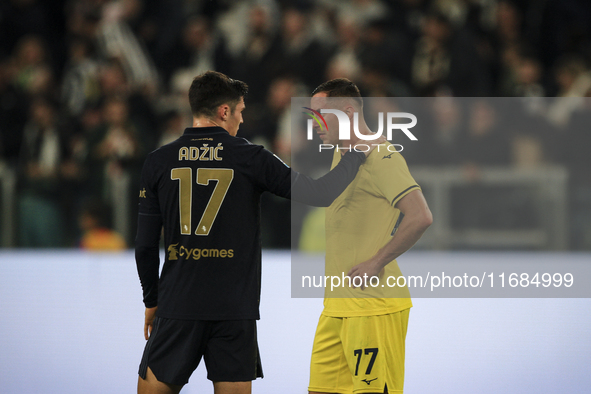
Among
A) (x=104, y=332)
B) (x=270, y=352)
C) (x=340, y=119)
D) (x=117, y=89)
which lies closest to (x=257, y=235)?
(x=340, y=119)

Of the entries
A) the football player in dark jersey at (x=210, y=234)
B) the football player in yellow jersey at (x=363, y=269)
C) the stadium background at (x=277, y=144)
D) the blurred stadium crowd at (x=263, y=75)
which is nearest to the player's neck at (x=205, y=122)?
the football player in dark jersey at (x=210, y=234)

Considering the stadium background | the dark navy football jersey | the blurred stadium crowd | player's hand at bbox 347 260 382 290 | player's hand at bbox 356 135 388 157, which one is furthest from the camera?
the blurred stadium crowd

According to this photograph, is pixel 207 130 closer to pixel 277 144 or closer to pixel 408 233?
pixel 408 233

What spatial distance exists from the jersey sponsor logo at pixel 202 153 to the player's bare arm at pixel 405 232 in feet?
2.45

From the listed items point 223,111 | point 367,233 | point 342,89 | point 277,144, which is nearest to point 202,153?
point 223,111

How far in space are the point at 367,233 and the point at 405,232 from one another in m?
0.22

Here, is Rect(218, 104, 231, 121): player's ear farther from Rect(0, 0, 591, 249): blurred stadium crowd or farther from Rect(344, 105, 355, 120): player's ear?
Rect(0, 0, 591, 249): blurred stadium crowd

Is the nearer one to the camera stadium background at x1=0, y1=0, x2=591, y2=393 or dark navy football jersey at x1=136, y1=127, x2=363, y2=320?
Answer: dark navy football jersey at x1=136, y1=127, x2=363, y2=320

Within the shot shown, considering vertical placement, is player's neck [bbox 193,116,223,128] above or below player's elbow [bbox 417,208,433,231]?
above

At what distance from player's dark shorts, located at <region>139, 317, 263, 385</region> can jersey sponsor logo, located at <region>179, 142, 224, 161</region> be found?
0.65 metres

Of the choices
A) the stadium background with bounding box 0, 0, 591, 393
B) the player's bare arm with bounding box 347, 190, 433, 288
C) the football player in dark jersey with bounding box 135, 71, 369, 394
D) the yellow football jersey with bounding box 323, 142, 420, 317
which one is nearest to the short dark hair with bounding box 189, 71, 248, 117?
the football player in dark jersey with bounding box 135, 71, 369, 394

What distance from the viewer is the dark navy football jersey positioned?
2.71 metres

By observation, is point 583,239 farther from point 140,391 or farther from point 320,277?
point 140,391

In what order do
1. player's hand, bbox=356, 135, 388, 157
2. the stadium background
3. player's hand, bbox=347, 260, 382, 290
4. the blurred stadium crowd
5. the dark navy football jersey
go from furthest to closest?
the blurred stadium crowd → the stadium background → player's hand, bbox=356, 135, 388, 157 → player's hand, bbox=347, 260, 382, 290 → the dark navy football jersey
